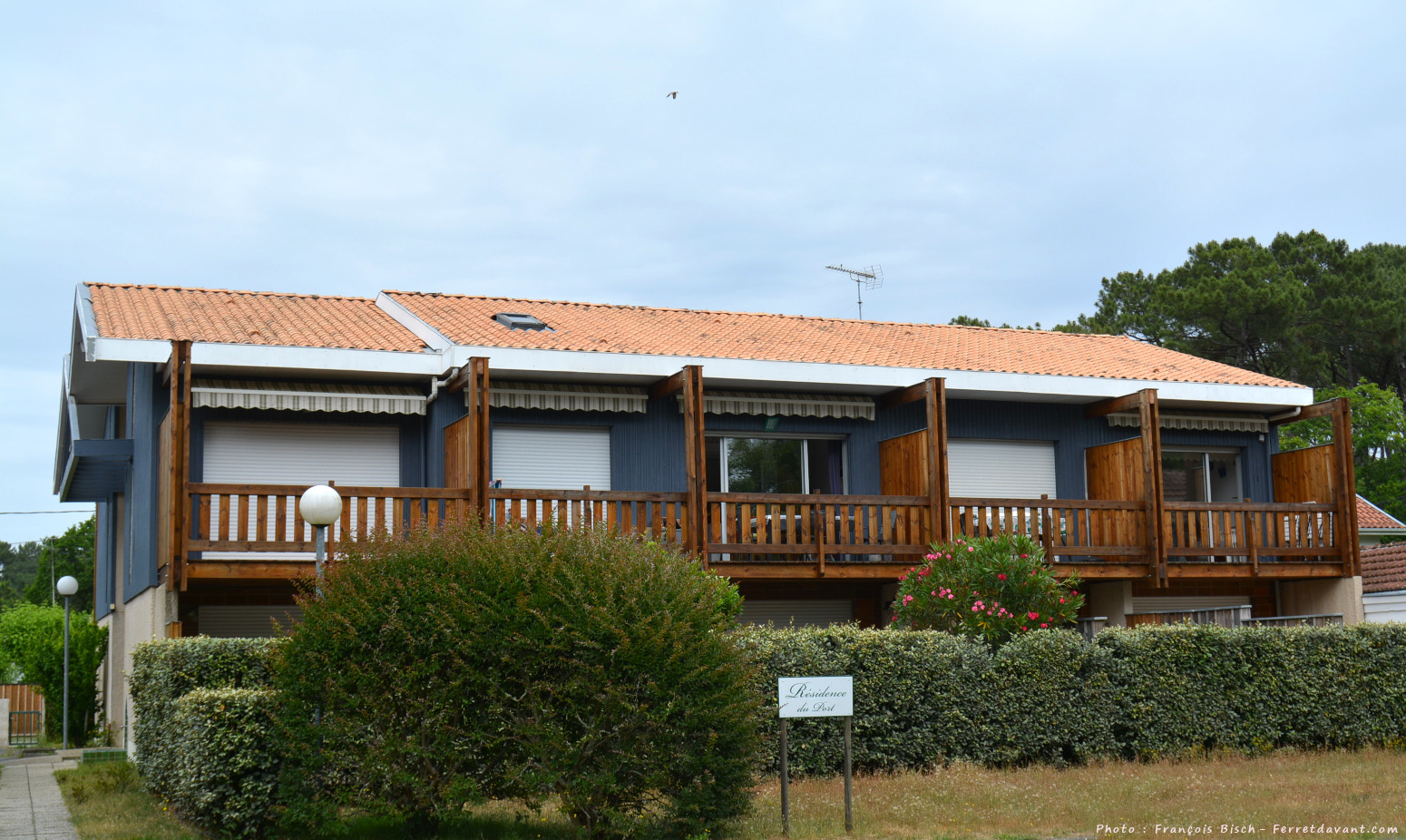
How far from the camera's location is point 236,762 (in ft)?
28.9

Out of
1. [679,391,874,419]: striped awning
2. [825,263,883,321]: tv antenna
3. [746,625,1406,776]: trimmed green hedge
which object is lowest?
[746,625,1406,776]: trimmed green hedge

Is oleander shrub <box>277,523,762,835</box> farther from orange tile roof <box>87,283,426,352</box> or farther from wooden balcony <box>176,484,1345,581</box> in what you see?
orange tile roof <box>87,283,426,352</box>

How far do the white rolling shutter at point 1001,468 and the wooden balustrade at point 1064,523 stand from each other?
1280 millimetres

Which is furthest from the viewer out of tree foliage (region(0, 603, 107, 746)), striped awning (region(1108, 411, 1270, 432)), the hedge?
tree foliage (region(0, 603, 107, 746))

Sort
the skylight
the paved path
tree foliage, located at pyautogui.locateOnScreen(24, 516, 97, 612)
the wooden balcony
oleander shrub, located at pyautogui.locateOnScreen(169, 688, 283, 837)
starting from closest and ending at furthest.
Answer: oleander shrub, located at pyautogui.locateOnScreen(169, 688, 283, 837) → the paved path → the wooden balcony → the skylight → tree foliage, located at pyautogui.locateOnScreen(24, 516, 97, 612)

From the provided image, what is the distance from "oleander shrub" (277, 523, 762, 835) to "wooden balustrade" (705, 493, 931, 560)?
22.3ft

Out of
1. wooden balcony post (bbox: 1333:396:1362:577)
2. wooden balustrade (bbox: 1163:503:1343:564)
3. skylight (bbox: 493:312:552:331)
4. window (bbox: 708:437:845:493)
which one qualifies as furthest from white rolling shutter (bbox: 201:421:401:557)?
wooden balcony post (bbox: 1333:396:1362:577)

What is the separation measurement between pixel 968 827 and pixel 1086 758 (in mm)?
A: 3785

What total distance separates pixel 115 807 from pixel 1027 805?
7.59 metres

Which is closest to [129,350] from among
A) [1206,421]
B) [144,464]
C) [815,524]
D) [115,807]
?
[144,464]

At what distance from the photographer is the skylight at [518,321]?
715 inches

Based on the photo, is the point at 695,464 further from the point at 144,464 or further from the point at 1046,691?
A: the point at 144,464

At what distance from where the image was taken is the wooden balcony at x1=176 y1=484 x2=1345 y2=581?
1407cm

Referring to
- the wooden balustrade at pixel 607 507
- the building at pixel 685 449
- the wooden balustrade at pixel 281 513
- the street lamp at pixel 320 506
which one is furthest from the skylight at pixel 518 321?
the street lamp at pixel 320 506
